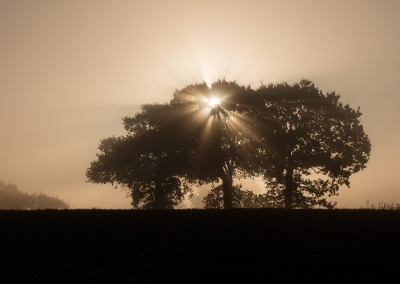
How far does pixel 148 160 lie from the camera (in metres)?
54.0

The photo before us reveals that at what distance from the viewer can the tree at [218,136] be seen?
154 ft

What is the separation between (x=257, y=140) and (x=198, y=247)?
98.8ft

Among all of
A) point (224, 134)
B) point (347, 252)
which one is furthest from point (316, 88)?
point (347, 252)

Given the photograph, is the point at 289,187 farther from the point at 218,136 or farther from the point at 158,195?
the point at 158,195

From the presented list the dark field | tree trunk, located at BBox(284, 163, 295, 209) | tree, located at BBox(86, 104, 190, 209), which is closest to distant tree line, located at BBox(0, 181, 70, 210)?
tree, located at BBox(86, 104, 190, 209)

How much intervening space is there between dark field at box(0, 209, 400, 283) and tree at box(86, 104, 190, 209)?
25.2 metres

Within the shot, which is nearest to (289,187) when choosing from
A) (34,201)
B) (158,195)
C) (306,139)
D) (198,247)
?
(306,139)

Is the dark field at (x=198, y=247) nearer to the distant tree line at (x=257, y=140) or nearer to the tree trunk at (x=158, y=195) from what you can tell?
the distant tree line at (x=257, y=140)

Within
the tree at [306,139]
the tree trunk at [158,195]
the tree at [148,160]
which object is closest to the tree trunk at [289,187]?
the tree at [306,139]

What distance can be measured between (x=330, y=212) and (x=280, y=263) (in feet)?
38.8

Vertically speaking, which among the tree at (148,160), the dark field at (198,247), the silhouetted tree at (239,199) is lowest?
the dark field at (198,247)

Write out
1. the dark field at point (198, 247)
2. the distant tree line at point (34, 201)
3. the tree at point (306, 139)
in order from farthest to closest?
the distant tree line at point (34, 201)
the tree at point (306, 139)
the dark field at point (198, 247)

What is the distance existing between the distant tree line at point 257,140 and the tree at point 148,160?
0.16 metres

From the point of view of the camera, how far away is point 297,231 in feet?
67.3
